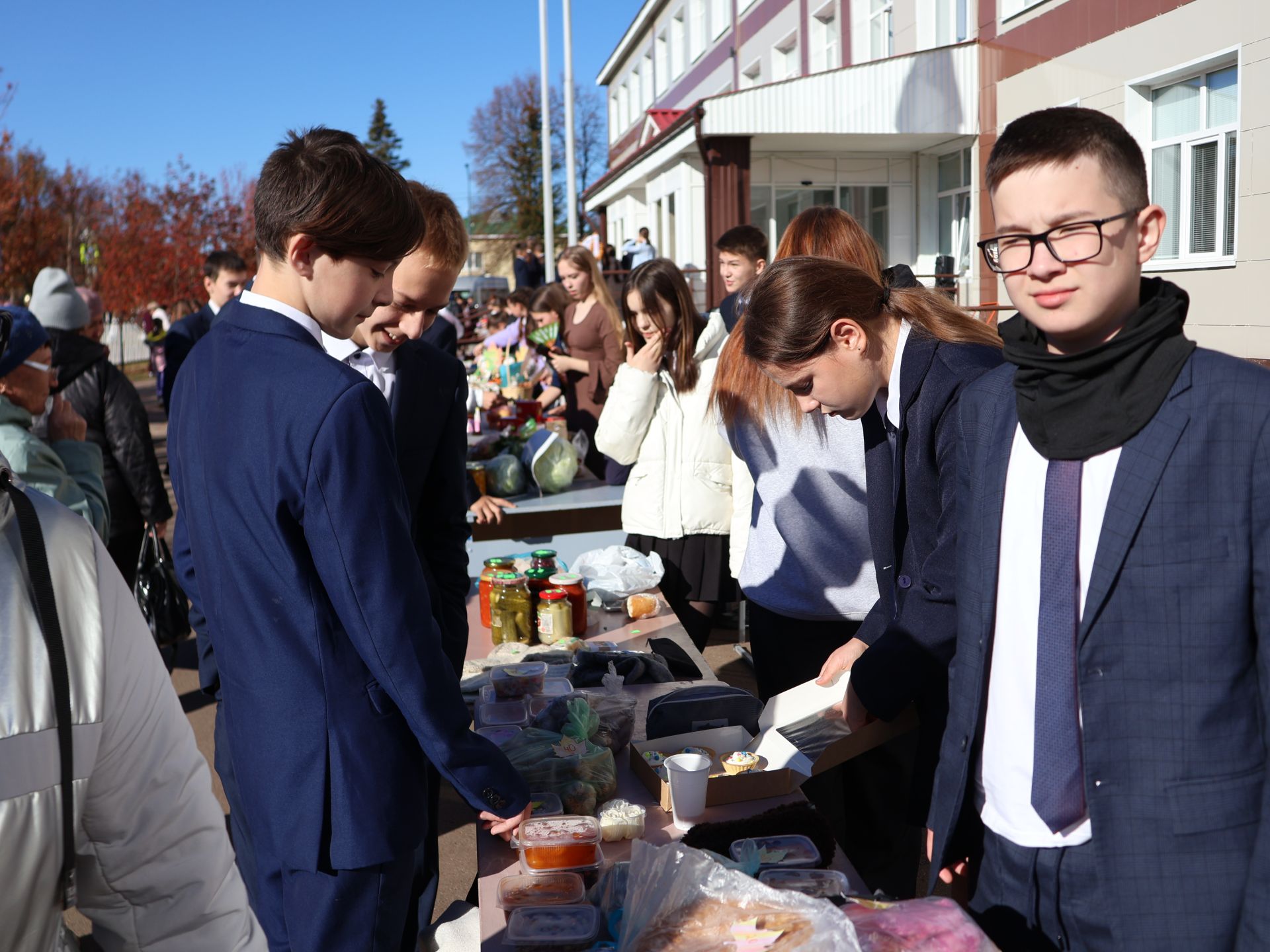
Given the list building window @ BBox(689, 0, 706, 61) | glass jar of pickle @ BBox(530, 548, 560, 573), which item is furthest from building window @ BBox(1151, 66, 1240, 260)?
building window @ BBox(689, 0, 706, 61)

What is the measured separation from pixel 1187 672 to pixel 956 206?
1477cm

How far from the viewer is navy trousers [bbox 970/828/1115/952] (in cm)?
149

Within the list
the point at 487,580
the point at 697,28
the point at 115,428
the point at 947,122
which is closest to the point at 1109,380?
the point at 487,580

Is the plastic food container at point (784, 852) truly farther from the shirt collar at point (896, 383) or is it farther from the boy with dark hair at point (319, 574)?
the shirt collar at point (896, 383)

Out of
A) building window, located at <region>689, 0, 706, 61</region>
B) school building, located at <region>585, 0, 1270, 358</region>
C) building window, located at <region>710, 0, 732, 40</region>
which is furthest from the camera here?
building window, located at <region>689, 0, 706, 61</region>

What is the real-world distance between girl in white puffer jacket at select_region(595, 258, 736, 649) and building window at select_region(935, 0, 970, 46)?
11680 mm

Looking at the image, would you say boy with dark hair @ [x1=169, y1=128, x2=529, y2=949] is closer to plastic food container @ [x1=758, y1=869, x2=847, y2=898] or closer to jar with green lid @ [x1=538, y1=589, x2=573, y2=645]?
plastic food container @ [x1=758, y1=869, x2=847, y2=898]

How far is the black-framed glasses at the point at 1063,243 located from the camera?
4.63 ft

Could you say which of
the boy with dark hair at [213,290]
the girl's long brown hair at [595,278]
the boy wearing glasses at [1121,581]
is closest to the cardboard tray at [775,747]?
the boy wearing glasses at [1121,581]

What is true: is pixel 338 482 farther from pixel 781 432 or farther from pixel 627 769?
pixel 781 432

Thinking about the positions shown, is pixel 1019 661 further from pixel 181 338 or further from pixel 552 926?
pixel 181 338

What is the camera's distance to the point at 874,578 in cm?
286

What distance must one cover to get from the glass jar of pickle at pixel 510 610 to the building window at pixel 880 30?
14765 millimetres

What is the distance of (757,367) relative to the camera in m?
2.67
